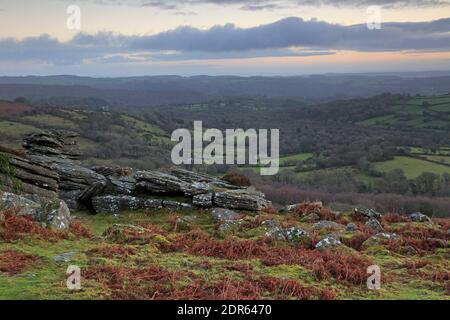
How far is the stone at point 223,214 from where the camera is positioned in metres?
19.1

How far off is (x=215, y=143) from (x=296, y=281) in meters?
105

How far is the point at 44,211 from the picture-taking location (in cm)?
1487

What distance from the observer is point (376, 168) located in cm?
9400

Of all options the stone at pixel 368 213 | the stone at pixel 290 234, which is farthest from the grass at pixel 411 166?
the stone at pixel 290 234

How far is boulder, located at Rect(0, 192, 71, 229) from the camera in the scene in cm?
1433

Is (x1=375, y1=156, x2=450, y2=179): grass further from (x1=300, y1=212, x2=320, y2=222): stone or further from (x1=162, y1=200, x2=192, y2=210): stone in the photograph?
(x1=162, y1=200, x2=192, y2=210): stone

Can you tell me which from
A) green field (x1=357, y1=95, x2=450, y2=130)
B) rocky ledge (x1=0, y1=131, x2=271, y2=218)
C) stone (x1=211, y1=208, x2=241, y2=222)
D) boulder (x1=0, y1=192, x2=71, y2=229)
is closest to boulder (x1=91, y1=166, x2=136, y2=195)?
rocky ledge (x1=0, y1=131, x2=271, y2=218)

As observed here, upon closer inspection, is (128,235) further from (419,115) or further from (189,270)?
(419,115)

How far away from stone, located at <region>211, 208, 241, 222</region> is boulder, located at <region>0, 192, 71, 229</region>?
652 cm

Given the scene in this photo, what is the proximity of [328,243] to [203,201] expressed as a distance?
875 cm

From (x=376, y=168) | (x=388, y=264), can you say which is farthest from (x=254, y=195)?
(x=376, y=168)

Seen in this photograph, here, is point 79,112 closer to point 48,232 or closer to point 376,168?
point 376,168

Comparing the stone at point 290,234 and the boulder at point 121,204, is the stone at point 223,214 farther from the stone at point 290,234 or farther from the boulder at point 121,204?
the stone at point 290,234

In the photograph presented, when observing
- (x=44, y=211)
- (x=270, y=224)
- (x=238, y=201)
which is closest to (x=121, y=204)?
(x=238, y=201)
